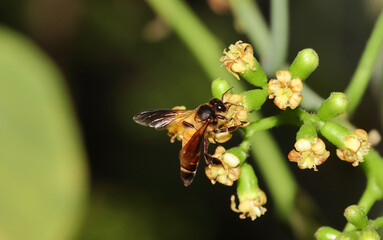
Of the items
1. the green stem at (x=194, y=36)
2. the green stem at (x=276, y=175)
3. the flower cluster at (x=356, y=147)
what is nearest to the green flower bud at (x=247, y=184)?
the flower cluster at (x=356, y=147)

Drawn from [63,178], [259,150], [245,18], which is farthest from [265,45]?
[63,178]

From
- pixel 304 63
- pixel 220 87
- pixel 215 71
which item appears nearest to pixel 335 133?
pixel 304 63

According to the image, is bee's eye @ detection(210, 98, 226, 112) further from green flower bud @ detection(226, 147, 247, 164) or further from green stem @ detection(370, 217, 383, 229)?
green stem @ detection(370, 217, 383, 229)

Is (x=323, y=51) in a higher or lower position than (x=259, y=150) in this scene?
higher

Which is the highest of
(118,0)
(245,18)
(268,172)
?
(118,0)

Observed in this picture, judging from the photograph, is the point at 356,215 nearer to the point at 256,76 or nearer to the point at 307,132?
the point at 307,132

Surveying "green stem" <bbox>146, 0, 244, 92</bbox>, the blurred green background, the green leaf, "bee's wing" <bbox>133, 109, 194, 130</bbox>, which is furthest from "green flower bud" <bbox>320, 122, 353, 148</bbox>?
the green leaf

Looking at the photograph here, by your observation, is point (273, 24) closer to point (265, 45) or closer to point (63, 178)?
point (265, 45)

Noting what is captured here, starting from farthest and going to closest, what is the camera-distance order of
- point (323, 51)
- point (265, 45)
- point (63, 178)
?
point (323, 51) < point (63, 178) < point (265, 45)

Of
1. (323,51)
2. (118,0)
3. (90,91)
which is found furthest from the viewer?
(90,91)
